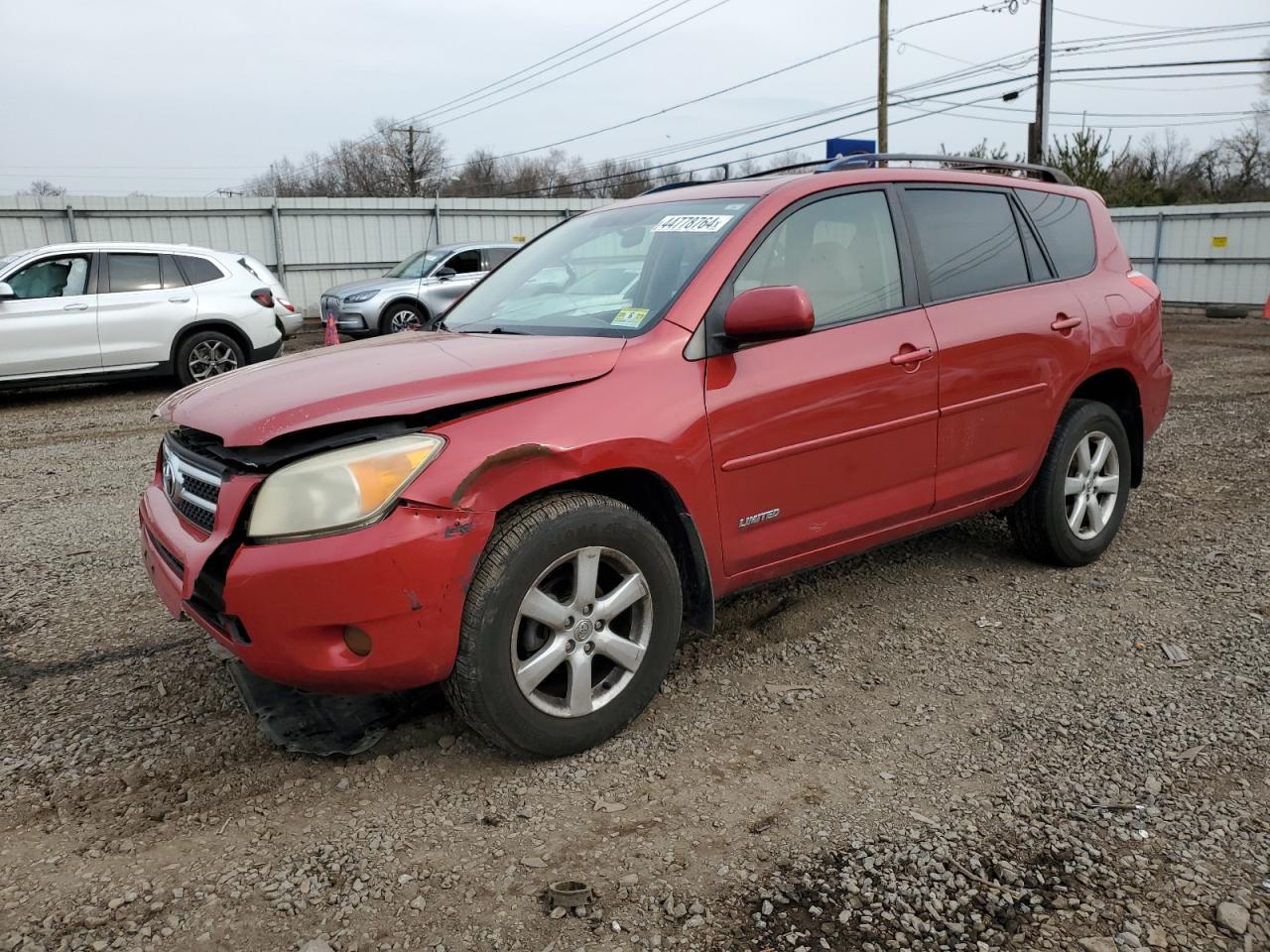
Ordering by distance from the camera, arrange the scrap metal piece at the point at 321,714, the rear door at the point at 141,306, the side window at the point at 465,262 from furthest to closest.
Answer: the side window at the point at 465,262 < the rear door at the point at 141,306 < the scrap metal piece at the point at 321,714

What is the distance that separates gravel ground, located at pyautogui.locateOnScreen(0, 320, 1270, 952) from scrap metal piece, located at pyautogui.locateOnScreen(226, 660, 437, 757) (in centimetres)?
7

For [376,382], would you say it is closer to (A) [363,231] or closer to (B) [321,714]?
(B) [321,714]

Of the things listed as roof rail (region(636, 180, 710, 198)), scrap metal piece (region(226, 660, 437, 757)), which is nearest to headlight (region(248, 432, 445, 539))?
scrap metal piece (region(226, 660, 437, 757))

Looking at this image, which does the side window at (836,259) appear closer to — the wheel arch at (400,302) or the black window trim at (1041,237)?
the black window trim at (1041,237)

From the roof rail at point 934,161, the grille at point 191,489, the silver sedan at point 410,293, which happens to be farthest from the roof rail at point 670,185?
the silver sedan at point 410,293

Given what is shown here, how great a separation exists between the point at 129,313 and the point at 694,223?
908 cm

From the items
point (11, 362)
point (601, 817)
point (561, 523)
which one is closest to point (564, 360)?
point (561, 523)

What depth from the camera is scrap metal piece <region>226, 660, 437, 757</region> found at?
299cm

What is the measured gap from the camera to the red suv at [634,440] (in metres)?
→ 2.55

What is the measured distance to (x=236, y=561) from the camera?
2.55 meters

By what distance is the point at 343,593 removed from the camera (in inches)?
98.0

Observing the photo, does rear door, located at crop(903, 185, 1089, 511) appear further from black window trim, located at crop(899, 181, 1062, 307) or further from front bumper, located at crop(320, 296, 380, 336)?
front bumper, located at crop(320, 296, 380, 336)

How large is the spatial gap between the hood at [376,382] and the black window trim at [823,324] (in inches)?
12.7

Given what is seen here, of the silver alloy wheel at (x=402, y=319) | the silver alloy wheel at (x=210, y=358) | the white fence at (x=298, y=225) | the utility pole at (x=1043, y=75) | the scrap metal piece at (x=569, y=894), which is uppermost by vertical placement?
the utility pole at (x=1043, y=75)
